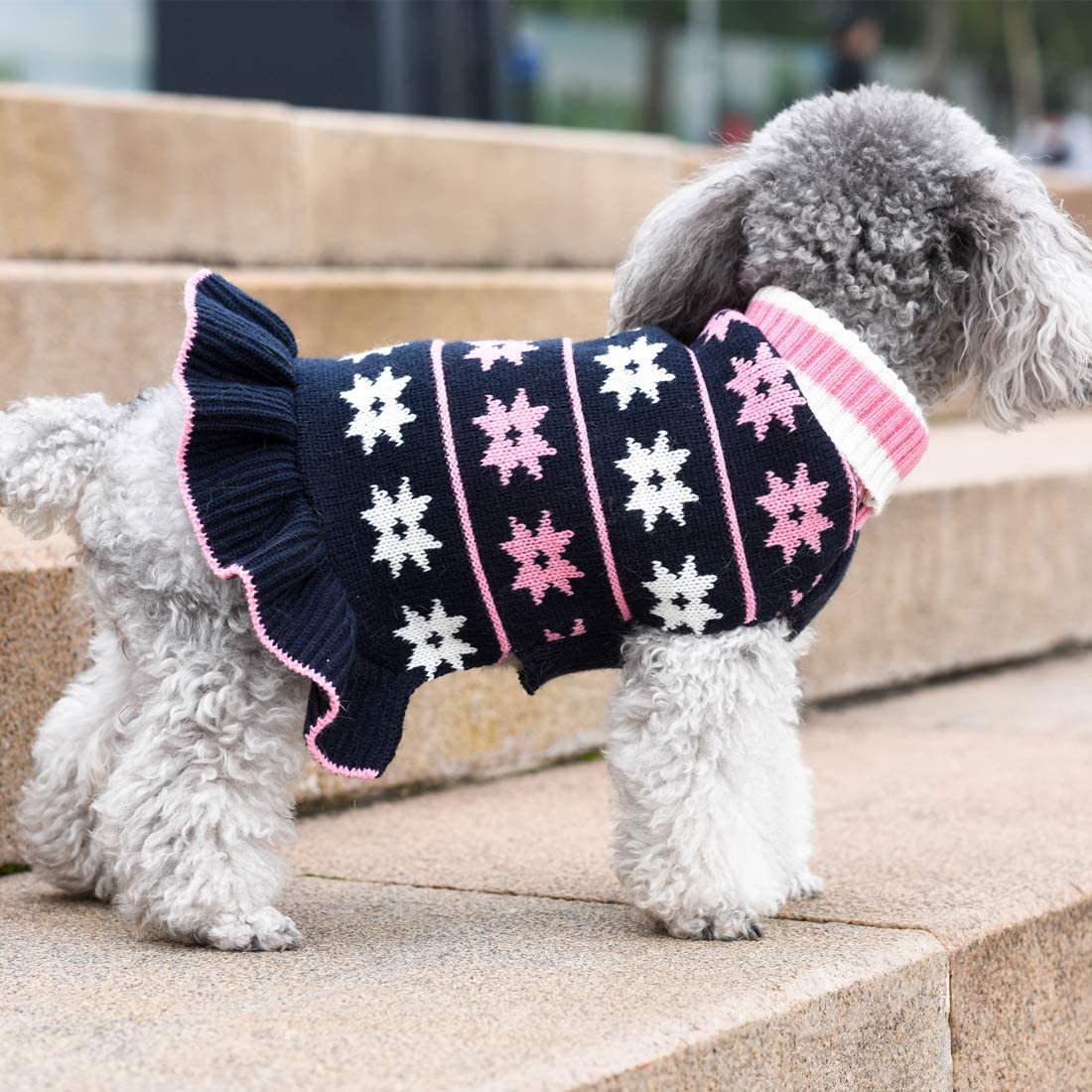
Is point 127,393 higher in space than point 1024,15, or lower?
lower

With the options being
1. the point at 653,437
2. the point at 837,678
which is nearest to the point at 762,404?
the point at 653,437

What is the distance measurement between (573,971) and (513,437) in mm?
913

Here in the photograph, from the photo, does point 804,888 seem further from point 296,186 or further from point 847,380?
point 296,186

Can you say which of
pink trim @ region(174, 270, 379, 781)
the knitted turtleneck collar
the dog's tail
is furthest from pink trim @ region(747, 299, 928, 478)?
the dog's tail

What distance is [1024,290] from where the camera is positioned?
9.98 feet

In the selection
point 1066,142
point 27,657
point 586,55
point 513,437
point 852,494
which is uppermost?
point 586,55

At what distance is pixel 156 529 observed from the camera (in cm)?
292

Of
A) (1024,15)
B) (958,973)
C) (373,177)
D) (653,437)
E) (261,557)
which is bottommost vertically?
(958,973)

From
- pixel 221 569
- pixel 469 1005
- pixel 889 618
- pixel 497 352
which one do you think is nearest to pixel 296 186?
pixel 889 618

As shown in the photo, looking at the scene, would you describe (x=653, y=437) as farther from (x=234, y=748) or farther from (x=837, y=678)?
(x=837, y=678)

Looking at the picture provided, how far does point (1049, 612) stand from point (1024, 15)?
2730 centimetres

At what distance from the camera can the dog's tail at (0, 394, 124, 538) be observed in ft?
9.72

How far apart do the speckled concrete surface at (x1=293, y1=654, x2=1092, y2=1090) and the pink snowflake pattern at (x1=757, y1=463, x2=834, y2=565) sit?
0.74 meters

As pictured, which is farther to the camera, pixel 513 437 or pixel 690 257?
pixel 690 257
